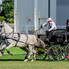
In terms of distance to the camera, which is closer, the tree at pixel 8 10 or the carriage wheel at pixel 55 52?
the carriage wheel at pixel 55 52

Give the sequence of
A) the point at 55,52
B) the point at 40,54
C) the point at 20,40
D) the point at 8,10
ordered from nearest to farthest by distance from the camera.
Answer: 1. the point at 20,40
2. the point at 55,52
3. the point at 40,54
4. the point at 8,10

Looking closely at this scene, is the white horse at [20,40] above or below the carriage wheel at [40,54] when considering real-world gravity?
above

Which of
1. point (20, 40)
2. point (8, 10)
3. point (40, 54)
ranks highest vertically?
point (8, 10)

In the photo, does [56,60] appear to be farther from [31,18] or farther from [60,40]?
[31,18]

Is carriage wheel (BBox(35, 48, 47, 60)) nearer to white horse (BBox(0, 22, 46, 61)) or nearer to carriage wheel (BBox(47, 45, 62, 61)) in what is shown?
white horse (BBox(0, 22, 46, 61))

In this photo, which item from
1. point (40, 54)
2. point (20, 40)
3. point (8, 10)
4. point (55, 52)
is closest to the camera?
point (20, 40)

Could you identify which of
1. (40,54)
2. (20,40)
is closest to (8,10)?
(40,54)

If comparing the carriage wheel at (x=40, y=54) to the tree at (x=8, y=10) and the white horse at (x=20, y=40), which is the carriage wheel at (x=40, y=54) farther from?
the tree at (x=8, y=10)

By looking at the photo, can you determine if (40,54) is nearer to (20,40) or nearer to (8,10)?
(20,40)

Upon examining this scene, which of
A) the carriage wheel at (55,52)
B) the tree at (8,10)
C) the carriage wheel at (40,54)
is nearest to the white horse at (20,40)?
the carriage wheel at (40,54)

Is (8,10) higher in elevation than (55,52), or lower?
higher

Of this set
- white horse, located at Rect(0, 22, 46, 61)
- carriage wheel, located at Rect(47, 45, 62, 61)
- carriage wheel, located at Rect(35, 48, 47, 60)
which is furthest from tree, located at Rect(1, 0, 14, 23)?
carriage wheel, located at Rect(47, 45, 62, 61)

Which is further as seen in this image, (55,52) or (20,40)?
(55,52)

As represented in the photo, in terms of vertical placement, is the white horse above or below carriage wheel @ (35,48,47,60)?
above
